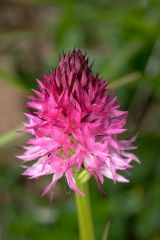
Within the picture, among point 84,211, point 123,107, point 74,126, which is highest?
point 123,107

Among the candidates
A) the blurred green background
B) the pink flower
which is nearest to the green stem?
the pink flower

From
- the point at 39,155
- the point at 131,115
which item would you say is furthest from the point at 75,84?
the point at 131,115

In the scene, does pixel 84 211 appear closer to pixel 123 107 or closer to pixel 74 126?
pixel 74 126

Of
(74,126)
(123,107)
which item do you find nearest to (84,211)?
(74,126)

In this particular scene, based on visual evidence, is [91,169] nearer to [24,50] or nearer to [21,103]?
[21,103]

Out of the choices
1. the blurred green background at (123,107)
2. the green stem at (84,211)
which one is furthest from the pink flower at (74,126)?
the blurred green background at (123,107)
